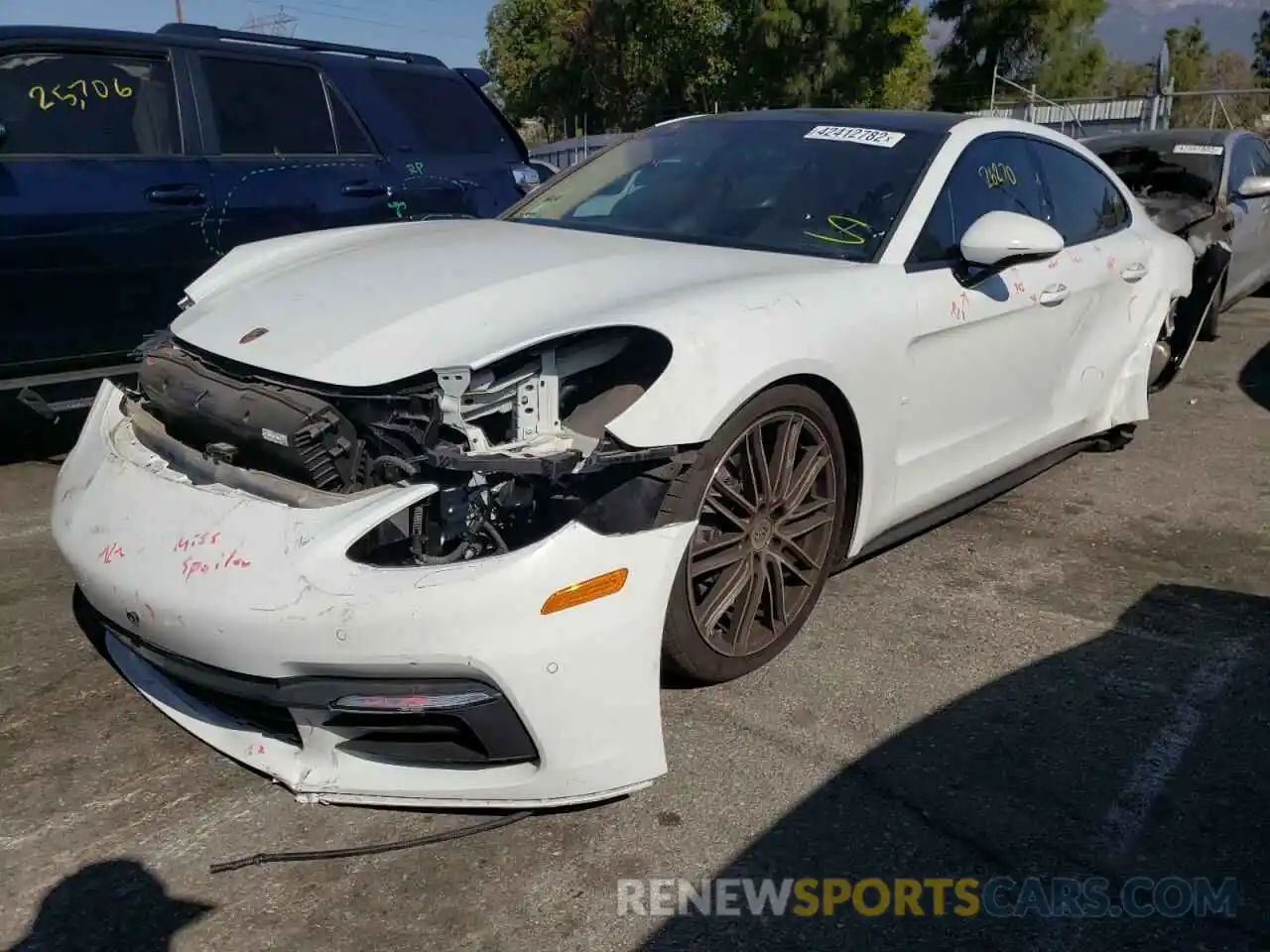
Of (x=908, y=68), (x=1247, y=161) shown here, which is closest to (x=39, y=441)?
(x=1247, y=161)

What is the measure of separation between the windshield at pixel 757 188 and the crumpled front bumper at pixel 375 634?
1329 mm

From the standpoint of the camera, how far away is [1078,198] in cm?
435

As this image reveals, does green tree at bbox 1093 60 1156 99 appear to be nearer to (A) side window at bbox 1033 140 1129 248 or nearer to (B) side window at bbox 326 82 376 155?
(A) side window at bbox 1033 140 1129 248

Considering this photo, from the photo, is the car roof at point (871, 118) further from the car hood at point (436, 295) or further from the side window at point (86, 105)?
the side window at point (86, 105)

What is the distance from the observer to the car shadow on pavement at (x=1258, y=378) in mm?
6371

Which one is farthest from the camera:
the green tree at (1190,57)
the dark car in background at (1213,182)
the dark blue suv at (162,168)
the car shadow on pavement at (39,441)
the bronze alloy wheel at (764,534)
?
the green tree at (1190,57)

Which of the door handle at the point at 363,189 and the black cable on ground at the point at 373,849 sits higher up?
the door handle at the point at 363,189

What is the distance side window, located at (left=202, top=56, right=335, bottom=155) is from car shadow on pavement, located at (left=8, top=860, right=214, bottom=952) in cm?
383

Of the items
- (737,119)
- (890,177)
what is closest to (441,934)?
(890,177)

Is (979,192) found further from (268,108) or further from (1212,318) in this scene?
(1212,318)

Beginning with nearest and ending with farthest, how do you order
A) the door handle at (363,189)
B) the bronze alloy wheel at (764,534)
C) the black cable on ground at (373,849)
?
the black cable on ground at (373,849), the bronze alloy wheel at (764,534), the door handle at (363,189)

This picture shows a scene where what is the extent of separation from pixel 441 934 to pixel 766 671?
1.29 metres

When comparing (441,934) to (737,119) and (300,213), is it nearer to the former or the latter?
(737,119)

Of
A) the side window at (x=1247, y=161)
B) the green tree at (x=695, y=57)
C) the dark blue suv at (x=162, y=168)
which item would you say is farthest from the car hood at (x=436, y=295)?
the green tree at (x=695, y=57)
